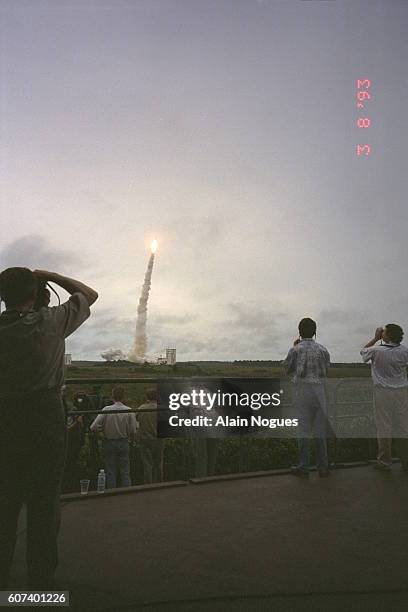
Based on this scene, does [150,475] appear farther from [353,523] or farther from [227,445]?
[227,445]

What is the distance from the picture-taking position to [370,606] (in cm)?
257

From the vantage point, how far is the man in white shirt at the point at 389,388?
6.29m

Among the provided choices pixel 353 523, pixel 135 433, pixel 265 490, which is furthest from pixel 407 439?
pixel 135 433

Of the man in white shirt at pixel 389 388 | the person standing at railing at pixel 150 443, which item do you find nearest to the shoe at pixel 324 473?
the man in white shirt at pixel 389 388

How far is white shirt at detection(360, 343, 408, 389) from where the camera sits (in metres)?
6.29

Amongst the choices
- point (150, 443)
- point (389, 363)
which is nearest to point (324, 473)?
point (389, 363)

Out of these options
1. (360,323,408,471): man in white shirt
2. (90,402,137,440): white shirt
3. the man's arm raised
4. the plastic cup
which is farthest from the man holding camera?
(360,323,408,471): man in white shirt

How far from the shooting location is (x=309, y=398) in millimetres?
6016

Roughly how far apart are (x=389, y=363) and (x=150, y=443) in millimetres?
3513

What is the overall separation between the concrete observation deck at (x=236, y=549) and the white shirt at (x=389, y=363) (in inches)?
57.9

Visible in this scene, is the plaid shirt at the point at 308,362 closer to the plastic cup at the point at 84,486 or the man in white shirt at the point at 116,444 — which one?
the man in white shirt at the point at 116,444

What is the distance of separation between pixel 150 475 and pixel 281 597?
16.8ft

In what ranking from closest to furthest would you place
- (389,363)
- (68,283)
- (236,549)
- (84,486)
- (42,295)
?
(68,283)
(42,295)
(236,549)
(84,486)
(389,363)

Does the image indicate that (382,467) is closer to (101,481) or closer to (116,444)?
(116,444)
